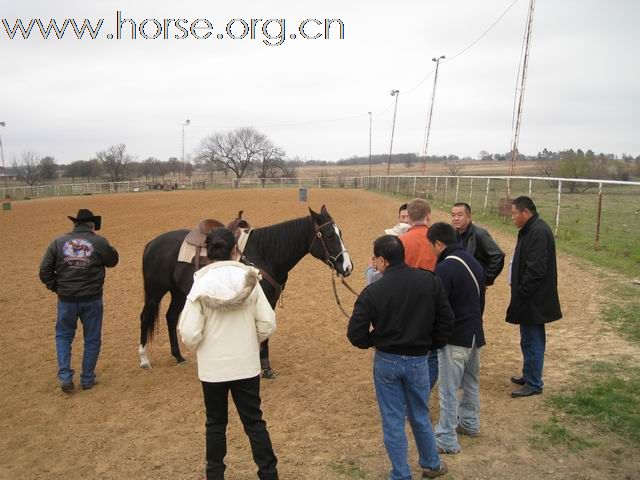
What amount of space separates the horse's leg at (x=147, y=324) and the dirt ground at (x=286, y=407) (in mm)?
148

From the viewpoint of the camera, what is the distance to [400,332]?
299 cm

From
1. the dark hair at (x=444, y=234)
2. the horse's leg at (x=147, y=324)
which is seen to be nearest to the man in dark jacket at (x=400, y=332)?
the dark hair at (x=444, y=234)

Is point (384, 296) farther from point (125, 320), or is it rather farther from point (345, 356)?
point (125, 320)

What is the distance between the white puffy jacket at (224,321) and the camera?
2.97 meters

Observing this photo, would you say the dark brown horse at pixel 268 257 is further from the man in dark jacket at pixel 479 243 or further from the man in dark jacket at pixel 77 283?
the man in dark jacket at pixel 479 243

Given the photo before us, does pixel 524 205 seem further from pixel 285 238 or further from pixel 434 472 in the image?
pixel 285 238

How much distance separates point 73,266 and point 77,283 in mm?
190

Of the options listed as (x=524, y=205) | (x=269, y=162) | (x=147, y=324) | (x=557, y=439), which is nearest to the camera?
(x=557, y=439)

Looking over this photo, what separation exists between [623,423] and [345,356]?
309 centimetres

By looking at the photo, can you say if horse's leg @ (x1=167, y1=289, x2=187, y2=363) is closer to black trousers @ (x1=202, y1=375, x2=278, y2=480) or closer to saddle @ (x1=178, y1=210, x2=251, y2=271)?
saddle @ (x1=178, y1=210, x2=251, y2=271)

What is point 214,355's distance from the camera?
121 inches

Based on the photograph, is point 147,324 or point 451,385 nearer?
point 451,385

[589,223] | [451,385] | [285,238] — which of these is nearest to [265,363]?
[285,238]

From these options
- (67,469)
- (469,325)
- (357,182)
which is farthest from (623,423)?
(357,182)
